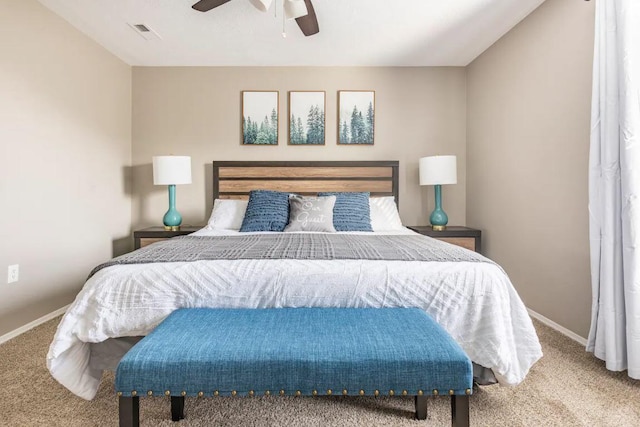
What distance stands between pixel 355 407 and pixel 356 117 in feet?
9.96

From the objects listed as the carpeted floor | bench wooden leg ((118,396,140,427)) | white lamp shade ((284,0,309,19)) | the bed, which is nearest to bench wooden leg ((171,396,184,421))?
the carpeted floor

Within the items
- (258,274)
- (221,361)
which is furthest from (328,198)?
(221,361)

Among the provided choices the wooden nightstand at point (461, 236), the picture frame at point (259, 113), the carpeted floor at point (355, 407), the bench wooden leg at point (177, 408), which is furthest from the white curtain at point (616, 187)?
the picture frame at point (259, 113)

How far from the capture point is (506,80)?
3109 mm

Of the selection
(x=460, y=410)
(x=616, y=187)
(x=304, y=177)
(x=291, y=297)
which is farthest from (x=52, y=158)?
(x=616, y=187)

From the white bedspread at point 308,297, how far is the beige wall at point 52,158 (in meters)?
1.51

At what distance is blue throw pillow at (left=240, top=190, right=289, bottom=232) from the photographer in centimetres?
300

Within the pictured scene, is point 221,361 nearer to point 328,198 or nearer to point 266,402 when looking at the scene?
point 266,402

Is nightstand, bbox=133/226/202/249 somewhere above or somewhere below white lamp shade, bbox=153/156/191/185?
below

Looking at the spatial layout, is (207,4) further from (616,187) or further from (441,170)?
(616,187)

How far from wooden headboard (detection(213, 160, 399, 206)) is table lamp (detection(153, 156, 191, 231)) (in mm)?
361

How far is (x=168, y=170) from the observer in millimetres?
3434

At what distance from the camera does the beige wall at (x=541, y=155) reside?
2.28 m

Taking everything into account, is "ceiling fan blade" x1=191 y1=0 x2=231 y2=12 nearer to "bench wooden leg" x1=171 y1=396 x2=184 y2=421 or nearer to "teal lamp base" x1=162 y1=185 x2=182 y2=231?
"teal lamp base" x1=162 y1=185 x2=182 y2=231
